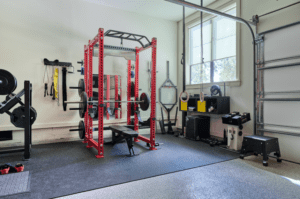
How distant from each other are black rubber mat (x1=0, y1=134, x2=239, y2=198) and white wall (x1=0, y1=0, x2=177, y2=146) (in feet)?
2.41

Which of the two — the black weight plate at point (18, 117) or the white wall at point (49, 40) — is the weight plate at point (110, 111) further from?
the black weight plate at point (18, 117)

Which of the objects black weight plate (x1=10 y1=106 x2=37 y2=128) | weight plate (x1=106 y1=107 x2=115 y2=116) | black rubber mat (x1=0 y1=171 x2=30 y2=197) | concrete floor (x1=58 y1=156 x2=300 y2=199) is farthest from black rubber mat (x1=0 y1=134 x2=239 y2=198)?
weight plate (x1=106 y1=107 x2=115 y2=116)

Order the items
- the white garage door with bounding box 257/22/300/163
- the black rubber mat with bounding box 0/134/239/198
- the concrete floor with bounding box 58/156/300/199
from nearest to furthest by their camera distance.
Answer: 1. the concrete floor with bounding box 58/156/300/199
2. the black rubber mat with bounding box 0/134/239/198
3. the white garage door with bounding box 257/22/300/163

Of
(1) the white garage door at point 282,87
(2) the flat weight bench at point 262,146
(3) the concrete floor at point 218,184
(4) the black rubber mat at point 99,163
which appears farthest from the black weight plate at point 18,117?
(1) the white garage door at point 282,87

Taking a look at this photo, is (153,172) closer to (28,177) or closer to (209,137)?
(28,177)

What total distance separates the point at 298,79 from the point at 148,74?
147 inches

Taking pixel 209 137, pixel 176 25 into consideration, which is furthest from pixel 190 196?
pixel 176 25

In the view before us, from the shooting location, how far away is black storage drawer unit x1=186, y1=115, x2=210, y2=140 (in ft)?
16.4

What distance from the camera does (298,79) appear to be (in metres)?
3.32

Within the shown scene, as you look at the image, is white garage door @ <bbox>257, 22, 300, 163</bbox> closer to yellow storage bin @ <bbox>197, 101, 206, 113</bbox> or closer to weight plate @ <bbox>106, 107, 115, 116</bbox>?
yellow storage bin @ <bbox>197, 101, 206, 113</bbox>

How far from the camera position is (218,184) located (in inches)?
98.0

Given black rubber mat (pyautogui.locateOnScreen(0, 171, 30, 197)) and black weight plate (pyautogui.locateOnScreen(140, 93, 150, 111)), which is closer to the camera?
black rubber mat (pyautogui.locateOnScreen(0, 171, 30, 197))

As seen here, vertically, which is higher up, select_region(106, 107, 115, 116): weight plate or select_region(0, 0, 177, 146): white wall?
select_region(0, 0, 177, 146): white wall

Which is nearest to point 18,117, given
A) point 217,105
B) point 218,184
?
point 218,184
